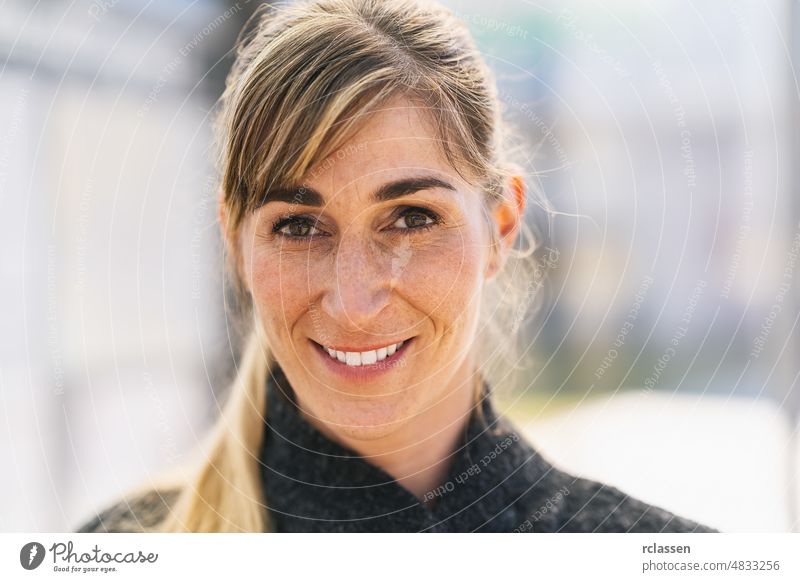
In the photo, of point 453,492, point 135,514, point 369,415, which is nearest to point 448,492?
point 453,492

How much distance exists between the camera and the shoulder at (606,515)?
2.46 ft

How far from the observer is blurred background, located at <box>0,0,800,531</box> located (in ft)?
2.51

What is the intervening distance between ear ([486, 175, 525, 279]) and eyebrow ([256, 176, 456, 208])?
78 millimetres

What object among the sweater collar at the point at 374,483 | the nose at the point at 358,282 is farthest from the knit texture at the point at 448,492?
the nose at the point at 358,282

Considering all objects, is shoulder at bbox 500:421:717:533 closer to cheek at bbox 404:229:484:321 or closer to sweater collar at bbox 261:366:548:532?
sweater collar at bbox 261:366:548:532

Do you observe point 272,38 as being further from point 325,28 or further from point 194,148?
point 194,148

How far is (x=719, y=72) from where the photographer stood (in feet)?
2.52

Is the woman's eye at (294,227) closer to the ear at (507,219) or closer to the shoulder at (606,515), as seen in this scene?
the ear at (507,219)

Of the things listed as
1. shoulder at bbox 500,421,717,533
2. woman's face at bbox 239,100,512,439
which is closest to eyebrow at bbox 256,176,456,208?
woman's face at bbox 239,100,512,439

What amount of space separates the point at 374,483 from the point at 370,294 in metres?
0.21

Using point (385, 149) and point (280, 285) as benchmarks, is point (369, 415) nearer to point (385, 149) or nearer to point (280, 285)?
point (280, 285)

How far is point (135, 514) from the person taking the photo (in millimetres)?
781

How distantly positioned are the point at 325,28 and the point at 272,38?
69mm
